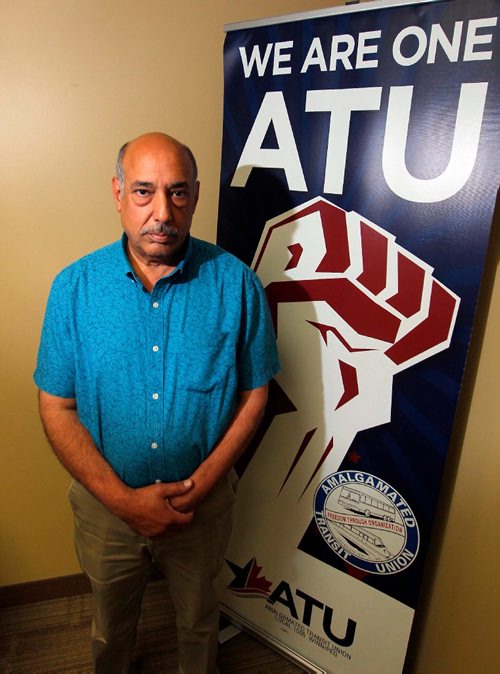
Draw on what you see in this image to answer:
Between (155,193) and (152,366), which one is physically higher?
(155,193)

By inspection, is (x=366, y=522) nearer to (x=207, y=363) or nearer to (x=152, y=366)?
(x=207, y=363)

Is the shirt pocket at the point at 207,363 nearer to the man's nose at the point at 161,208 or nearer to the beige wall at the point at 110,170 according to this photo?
the man's nose at the point at 161,208

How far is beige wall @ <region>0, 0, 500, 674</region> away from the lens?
1.45 metres

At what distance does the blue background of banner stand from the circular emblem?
0.03 meters

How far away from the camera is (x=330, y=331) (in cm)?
155

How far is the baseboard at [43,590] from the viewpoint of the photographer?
206cm

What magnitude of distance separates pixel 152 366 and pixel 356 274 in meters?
0.66

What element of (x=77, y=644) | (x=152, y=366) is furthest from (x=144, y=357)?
(x=77, y=644)

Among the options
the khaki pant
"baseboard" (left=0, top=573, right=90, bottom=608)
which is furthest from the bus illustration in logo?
"baseboard" (left=0, top=573, right=90, bottom=608)

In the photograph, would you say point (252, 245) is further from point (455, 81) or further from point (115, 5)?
point (115, 5)

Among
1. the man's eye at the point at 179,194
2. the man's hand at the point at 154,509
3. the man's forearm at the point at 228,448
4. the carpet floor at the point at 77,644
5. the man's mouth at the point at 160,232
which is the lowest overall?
the carpet floor at the point at 77,644

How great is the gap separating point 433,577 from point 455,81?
1.47 m

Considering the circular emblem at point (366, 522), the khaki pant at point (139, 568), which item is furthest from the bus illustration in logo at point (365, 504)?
the khaki pant at point (139, 568)

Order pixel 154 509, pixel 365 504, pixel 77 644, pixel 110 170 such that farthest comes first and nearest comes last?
pixel 77 644 → pixel 110 170 → pixel 365 504 → pixel 154 509
